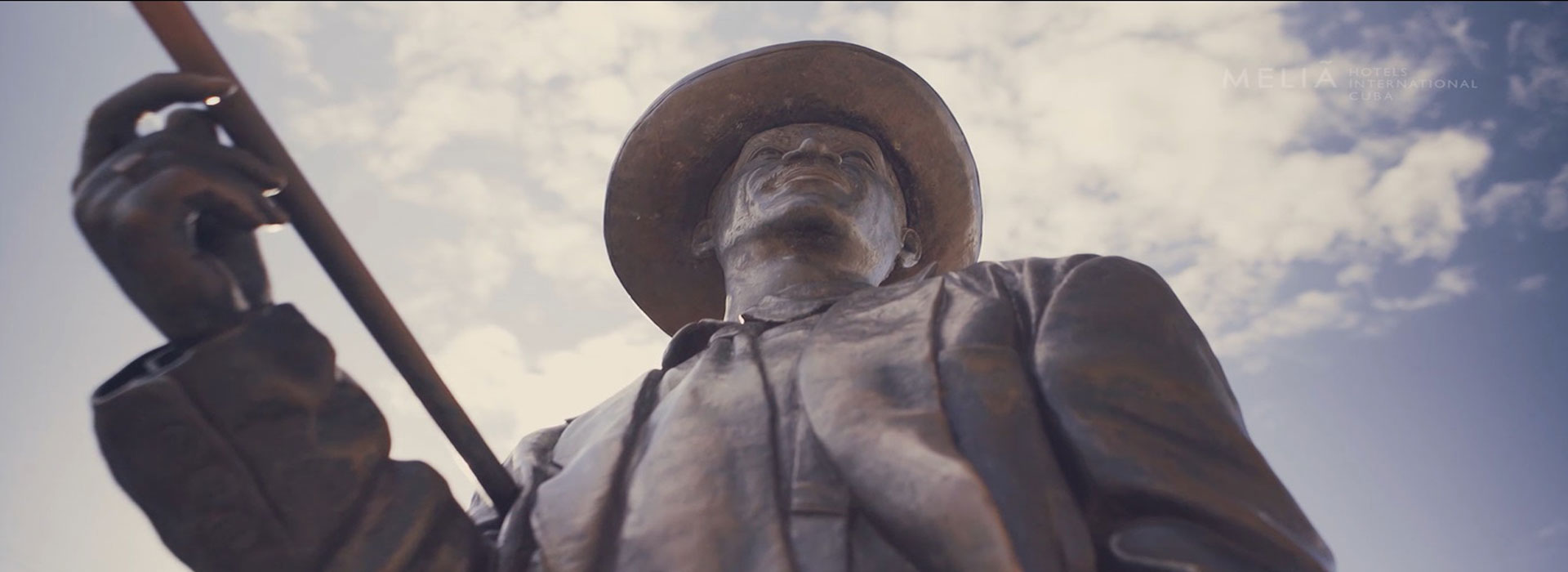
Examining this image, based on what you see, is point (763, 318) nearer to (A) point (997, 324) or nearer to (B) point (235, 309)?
(A) point (997, 324)

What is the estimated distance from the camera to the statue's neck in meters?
4.66

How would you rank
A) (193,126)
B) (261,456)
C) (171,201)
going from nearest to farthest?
(171,201) < (193,126) < (261,456)

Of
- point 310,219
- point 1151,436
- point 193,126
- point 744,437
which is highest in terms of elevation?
point 193,126

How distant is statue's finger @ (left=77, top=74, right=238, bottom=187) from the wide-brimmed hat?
256cm

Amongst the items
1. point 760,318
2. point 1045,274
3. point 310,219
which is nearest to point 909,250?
point 760,318

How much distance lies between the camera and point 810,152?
497 centimetres

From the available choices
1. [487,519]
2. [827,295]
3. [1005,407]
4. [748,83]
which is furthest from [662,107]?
[1005,407]

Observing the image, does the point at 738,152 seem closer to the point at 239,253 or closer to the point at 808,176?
the point at 808,176

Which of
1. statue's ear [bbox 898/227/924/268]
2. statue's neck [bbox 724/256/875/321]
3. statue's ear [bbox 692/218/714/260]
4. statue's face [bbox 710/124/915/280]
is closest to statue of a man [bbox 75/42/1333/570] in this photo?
statue's neck [bbox 724/256/875/321]

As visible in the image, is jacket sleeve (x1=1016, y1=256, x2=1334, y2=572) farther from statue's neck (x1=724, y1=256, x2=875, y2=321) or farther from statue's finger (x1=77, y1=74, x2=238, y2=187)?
statue's finger (x1=77, y1=74, x2=238, y2=187)

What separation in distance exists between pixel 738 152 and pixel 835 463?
7.86ft

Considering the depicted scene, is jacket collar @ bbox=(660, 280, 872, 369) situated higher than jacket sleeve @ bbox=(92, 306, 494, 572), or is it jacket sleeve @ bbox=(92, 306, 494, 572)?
jacket sleeve @ bbox=(92, 306, 494, 572)

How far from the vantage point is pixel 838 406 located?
3.31 metres

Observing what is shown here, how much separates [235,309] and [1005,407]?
1.62 metres
